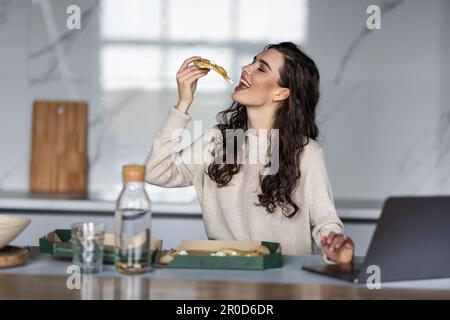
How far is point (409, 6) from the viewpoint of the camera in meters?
3.24

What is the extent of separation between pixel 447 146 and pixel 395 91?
14.2 inches

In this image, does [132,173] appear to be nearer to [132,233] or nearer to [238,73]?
[132,233]

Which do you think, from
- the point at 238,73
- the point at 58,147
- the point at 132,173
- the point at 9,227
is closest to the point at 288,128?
the point at 132,173

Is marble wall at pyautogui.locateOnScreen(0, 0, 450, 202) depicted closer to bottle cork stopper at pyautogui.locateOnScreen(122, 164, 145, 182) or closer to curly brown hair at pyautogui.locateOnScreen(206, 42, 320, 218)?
curly brown hair at pyautogui.locateOnScreen(206, 42, 320, 218)

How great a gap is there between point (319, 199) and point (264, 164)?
22cm

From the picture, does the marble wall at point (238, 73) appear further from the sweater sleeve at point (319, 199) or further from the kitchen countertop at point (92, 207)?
the sweater sleeve at point (319, 199)

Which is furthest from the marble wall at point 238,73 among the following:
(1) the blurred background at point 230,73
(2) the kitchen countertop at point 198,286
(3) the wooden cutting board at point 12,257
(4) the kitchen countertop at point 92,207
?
(2) the kitchen countertop at point 198,286

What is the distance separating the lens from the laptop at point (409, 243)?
4.09 feet

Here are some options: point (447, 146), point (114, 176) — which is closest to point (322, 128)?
point (447, 146)

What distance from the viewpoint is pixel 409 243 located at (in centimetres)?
130

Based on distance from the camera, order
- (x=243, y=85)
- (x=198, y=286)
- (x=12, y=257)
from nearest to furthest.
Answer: (x=198, y=286) < (x=12, y=257) < (x=243, y=85)

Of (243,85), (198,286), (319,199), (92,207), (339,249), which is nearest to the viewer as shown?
(198,286)

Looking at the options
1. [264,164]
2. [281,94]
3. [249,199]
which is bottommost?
[249,199]

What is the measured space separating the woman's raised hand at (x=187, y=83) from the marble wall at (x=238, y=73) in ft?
3.93
